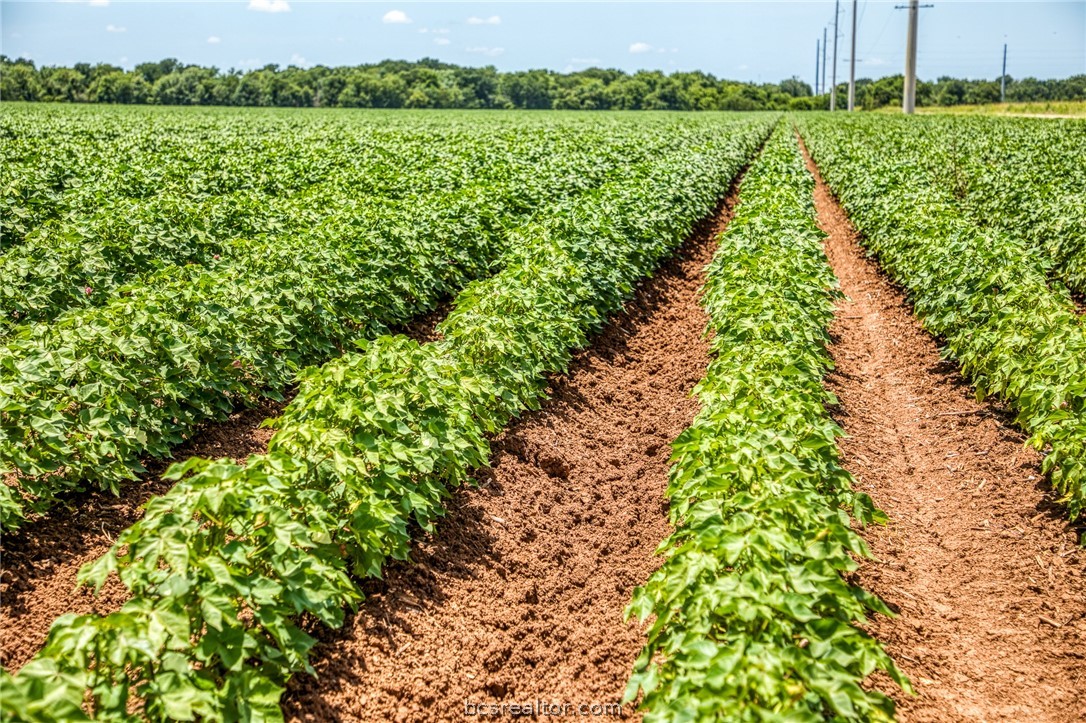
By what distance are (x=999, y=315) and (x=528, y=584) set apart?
5421 millimetres

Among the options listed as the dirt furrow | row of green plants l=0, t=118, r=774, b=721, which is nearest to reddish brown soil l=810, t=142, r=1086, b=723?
row of green plants l=0, t=118, r=774, b=721

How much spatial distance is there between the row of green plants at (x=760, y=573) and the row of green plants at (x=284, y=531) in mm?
1423

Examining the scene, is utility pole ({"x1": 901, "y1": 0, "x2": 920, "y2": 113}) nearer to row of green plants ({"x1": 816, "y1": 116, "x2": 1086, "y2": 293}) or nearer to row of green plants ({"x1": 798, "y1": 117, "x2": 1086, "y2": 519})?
row of green plants ({"x1": 816, "y1": 116, "x2": 1086, "y2": 293})

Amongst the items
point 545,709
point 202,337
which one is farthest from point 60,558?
point 545,709

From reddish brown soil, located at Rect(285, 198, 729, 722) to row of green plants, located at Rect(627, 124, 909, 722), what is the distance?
567mm

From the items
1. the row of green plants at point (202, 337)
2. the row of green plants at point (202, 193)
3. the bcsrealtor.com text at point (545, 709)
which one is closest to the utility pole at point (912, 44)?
the row of green plants at point (202, 193)

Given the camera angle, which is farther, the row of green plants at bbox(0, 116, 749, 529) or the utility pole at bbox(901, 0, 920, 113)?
the utility pole at bbox(901, 0, 920, 113)

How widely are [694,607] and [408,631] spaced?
5.72 feet

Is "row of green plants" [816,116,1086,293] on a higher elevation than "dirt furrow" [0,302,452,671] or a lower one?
higher

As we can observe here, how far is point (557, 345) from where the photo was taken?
Answer: 295 inches

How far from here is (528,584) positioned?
16.1 ft

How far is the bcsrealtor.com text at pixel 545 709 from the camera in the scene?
390 centimetres

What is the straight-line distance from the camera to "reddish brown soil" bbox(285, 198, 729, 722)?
399cm

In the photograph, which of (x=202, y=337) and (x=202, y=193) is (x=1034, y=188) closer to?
(x=202, y=337)
